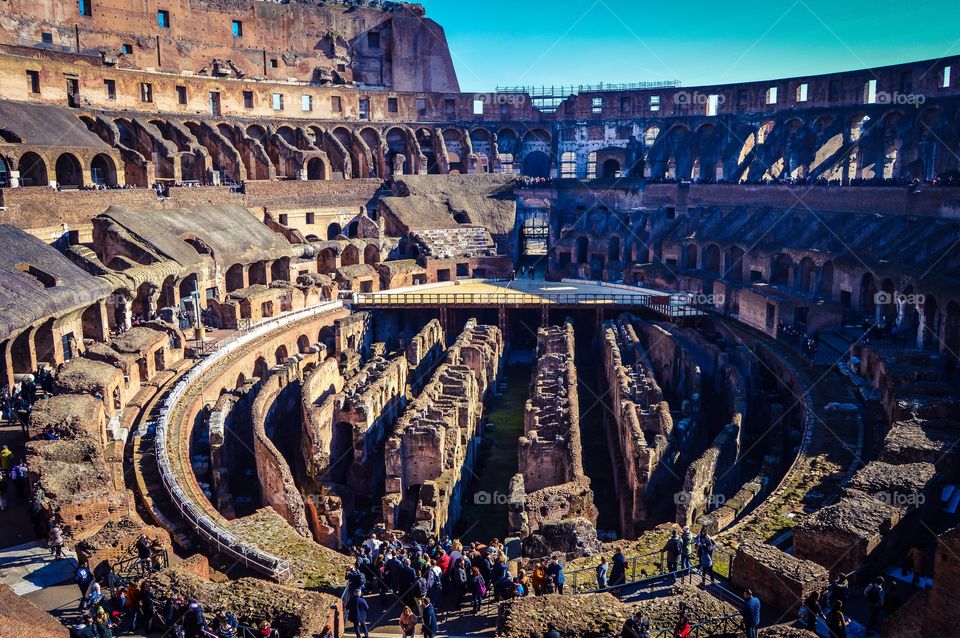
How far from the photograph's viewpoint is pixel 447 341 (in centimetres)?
3822

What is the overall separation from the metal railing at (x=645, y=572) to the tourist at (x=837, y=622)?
1.92m

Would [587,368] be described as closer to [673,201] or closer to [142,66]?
[673,201]

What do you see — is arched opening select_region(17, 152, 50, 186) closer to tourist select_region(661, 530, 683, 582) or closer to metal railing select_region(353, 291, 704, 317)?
metal railing select_region(353, 291, 704, 317)

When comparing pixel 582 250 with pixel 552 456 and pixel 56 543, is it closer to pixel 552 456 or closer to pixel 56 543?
pixel 552 456

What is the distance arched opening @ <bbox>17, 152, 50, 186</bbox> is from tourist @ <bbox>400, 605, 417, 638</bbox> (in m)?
30.9

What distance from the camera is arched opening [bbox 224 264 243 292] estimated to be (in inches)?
1447

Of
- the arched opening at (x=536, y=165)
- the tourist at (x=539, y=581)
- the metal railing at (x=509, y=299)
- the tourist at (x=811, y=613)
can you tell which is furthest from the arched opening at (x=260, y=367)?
the arched opening at (x=536, y=165)

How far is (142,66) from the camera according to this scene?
5103cm

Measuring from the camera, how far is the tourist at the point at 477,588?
12234mm

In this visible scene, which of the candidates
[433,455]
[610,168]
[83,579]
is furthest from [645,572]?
[610,168]

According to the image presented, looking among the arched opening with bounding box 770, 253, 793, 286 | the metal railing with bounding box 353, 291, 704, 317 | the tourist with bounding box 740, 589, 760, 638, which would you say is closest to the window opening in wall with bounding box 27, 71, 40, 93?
the metal railing with bounding box 353, 291, 704, 317

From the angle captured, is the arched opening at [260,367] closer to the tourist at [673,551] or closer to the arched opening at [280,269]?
the arched opening at [280,269]

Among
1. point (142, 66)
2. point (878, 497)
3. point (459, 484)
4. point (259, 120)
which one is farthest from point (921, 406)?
point (142, 66)

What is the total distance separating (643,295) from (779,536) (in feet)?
84.1
